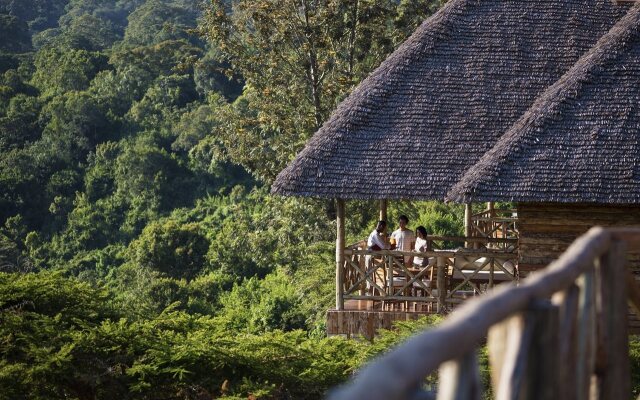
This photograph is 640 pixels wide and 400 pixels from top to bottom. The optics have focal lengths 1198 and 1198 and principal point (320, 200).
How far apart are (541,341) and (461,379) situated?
20.8 inches

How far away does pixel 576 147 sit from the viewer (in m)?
10.5

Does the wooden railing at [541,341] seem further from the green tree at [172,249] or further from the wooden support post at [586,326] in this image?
Result: the green tree at [172,249]

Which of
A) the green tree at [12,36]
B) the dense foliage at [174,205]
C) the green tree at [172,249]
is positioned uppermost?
the green tree at [12,36]

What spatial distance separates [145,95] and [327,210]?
1826cm

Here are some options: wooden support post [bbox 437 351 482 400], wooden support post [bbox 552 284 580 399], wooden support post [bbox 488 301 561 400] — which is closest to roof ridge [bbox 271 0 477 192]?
wooden support post [bbox 552 284 580 399]

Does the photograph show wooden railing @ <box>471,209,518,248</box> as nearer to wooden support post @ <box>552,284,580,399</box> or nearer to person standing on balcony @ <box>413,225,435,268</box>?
person standing on balcony @ <box>413,225,435,268</box>

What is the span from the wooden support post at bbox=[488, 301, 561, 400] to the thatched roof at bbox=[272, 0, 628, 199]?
8.34 metres

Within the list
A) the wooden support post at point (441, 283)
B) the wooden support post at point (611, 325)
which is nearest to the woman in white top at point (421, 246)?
the wooden support post at point (441, 283)

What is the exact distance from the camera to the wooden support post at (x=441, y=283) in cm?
1062

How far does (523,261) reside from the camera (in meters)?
10.7

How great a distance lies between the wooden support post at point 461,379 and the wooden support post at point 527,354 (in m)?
0.28

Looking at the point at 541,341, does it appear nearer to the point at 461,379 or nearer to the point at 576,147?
the point at 461,379

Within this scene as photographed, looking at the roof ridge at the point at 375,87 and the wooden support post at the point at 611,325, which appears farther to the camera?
the roof ridge at the point at 375,87

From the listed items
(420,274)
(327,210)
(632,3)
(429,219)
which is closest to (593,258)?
(420,274)
